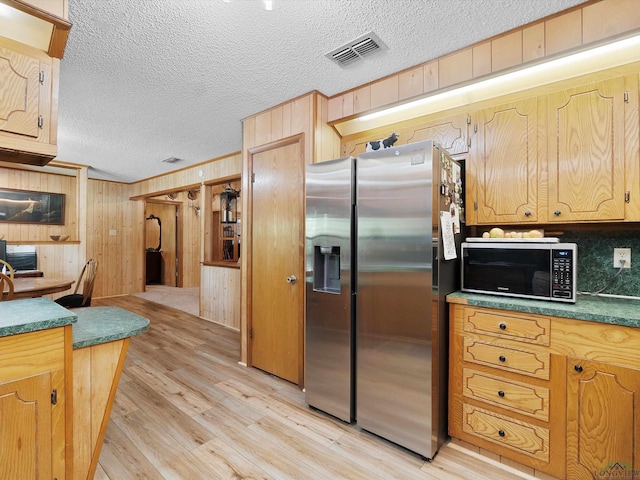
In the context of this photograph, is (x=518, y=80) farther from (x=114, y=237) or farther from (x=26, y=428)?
(x=114, y=237)

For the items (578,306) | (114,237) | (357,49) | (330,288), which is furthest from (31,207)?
(578,306)

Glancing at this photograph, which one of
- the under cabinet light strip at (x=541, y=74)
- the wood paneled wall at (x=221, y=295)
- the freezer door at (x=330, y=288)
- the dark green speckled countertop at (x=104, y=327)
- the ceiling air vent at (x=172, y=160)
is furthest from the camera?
the ceiling air vent at (x=172, y=160)

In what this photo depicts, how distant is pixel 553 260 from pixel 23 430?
259 cm

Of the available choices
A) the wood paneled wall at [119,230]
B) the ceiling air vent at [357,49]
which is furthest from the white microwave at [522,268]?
the wood paneled wall at [119,230]

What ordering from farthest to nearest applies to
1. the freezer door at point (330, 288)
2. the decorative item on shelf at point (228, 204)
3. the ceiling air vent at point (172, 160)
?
the decorative item on shelf at point (228, 204)
the ceiling air vent at point (172, 160)
the freezer door at point (330, 288)

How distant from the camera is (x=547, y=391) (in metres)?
1.63

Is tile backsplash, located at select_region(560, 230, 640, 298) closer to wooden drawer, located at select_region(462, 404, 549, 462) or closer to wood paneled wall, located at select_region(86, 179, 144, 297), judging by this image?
wooden drawer, located at select_region(462, 404, 549, 462)

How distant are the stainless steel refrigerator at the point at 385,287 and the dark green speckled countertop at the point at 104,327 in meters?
1.15

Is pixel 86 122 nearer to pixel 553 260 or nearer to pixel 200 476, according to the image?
pixel 200 476

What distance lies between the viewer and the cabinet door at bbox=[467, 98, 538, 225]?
194cm

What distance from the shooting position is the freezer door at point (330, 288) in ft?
6.93

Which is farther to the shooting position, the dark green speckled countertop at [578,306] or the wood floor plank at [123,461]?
the wood floor plank at [123,461]

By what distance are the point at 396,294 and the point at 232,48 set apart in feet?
6.16

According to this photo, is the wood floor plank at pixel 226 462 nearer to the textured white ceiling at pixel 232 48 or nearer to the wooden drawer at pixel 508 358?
the wooden drawer at pixel 508 358
